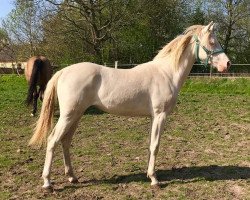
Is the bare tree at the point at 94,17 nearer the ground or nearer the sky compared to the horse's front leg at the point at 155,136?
nearer the sky

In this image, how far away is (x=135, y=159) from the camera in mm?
6035

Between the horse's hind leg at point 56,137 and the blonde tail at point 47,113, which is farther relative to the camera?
the blonde tail at point 47,113

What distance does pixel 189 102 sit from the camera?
39.0ft

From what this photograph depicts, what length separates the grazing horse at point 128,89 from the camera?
462cm

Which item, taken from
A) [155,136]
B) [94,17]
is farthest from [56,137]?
[94,17]

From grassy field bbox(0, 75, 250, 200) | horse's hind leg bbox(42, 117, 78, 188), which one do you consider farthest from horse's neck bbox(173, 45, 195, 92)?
horse's hind leg bbox(42, 117, 78, 188)

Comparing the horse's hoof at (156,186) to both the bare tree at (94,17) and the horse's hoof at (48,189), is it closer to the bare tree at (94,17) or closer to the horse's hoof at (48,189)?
the horse's hoof at (48,189)

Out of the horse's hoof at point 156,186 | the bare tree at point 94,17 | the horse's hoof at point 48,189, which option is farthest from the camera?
the bare tree at point 94,17

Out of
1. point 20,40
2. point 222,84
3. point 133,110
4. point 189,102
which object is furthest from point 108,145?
point 20,40

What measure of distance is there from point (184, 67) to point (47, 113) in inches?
78.0

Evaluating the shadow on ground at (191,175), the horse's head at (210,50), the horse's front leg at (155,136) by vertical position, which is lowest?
the shadow on ground at (191,175)

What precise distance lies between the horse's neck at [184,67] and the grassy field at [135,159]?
1364mm

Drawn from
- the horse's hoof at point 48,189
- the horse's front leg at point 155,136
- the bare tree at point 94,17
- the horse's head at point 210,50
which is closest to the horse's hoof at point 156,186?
the horse's front leg at point 155,136

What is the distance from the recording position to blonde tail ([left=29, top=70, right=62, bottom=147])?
15.7 feet
